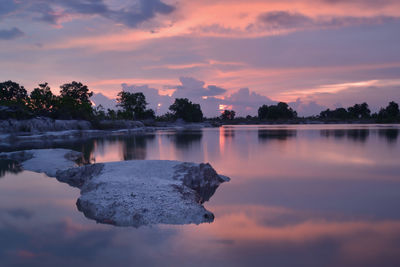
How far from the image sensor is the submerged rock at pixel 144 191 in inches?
369

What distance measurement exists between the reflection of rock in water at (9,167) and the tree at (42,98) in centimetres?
6676

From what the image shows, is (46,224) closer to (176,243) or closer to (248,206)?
(176,243)

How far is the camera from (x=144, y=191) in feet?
35.6

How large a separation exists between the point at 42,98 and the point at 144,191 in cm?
8612

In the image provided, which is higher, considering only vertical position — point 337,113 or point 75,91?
point 75,91

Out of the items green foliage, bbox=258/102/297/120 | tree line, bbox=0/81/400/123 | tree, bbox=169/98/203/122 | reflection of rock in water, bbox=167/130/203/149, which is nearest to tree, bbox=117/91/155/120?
tree line, bbox=0/81/400/123

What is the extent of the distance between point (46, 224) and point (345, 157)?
78.6ft

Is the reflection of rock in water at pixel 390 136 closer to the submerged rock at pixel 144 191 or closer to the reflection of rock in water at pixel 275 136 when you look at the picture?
the reflection of rock in water at pixel 275 136

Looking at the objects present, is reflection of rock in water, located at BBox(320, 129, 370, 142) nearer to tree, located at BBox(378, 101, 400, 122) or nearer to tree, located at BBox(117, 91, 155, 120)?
tree, located at BBox(117, 91, 155, 120)

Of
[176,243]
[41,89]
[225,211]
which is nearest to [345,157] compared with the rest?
[225,211]

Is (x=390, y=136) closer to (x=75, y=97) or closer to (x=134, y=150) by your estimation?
(x=134, y=150)

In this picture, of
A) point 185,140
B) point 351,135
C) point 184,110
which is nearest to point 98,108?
point 184,110

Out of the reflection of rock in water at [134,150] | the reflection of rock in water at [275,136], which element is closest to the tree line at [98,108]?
the reflection of rock in water at [134,150]

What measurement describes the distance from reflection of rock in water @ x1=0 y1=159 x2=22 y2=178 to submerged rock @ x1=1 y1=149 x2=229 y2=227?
206 inches
